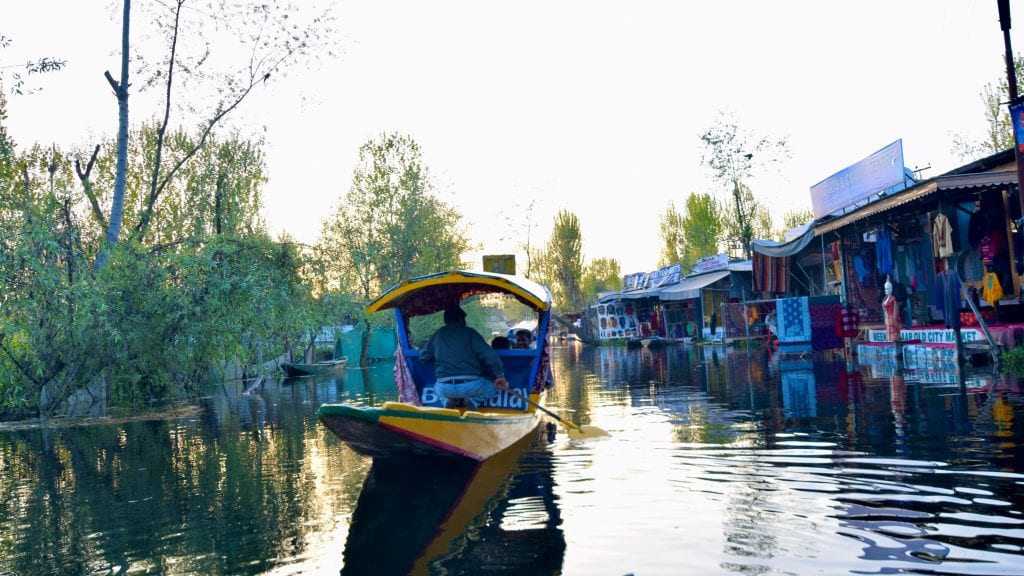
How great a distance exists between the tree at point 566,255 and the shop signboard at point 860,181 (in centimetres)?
4073

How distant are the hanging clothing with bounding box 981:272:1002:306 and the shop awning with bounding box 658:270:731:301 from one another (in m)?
18.4

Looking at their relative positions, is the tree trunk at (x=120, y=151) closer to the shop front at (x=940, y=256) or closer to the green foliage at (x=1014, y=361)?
the shop front at (x=940, y=256)

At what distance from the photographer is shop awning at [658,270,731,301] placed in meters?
35.0

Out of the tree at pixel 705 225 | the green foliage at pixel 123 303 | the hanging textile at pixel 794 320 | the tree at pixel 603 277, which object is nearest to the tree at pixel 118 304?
the green foliage at pixel 123 303

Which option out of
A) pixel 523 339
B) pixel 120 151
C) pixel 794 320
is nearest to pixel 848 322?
pixel 794 320

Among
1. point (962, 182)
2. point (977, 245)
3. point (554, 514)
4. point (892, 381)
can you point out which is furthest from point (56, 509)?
point (977, 245)

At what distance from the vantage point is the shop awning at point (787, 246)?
2277 centimetres

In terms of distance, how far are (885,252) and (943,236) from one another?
2.33 metres

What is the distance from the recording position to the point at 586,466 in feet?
27.6

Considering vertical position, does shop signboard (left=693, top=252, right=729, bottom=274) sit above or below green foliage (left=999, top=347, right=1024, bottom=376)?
above

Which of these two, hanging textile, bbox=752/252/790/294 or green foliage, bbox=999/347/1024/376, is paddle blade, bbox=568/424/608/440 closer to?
green foliage, bbox=999/347/1024/376

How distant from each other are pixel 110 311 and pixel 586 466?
12.0 metres

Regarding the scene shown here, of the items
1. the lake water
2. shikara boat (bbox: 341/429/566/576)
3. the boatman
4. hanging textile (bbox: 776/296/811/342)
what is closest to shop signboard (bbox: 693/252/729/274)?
hanging textile (bbox: 776/296/811/342)

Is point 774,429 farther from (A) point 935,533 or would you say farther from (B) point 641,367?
(B) point 641,367
